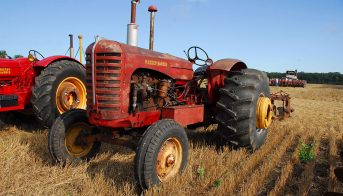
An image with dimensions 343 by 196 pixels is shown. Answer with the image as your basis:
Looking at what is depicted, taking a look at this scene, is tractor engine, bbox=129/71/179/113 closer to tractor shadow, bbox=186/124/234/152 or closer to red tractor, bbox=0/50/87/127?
tractor shadow, bbox=186/124/234/152

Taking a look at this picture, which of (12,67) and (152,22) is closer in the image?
(152,22)

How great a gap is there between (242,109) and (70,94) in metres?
3.16

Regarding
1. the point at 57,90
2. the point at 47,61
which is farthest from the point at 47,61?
the point at 57,90

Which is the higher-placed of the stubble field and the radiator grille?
→ the radiator grille

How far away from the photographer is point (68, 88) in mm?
6102

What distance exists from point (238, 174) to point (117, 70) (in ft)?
6.27

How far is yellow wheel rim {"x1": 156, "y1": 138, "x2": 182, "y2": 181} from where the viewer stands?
3.68 metres

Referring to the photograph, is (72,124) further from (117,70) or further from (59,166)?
(117,70)

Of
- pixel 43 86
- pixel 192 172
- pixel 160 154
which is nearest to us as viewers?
pixel 160 154

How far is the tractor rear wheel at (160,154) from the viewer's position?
3400 millimetres

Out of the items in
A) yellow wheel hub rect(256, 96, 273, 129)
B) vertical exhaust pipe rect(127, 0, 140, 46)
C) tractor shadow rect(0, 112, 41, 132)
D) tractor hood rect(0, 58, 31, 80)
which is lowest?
tractor shadow rect(0, 112, 41, 132)

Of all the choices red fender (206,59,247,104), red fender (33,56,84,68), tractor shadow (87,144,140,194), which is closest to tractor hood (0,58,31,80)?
red fender (33,56,84,68)

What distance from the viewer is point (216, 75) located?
17.3 ft

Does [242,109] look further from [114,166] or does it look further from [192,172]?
[114,166]
